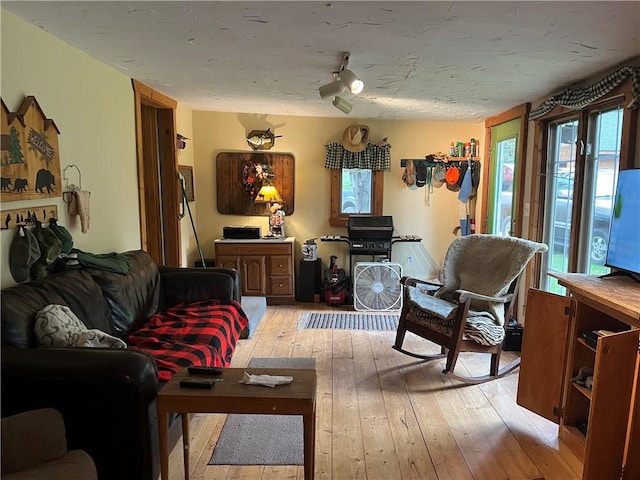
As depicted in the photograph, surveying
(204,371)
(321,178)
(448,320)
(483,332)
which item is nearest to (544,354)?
(483,332)

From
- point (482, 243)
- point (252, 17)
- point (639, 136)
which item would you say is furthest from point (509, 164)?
point (252, 17)

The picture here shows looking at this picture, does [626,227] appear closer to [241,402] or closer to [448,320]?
[448,320]

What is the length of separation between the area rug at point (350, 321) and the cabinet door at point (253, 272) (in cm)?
64

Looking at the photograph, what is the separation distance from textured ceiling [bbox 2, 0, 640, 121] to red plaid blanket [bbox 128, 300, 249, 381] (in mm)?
1638

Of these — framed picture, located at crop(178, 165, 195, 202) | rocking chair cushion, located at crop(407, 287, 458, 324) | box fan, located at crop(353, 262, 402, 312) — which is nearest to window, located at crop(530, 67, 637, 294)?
rocking chair cushion, located at crop(407, 287, 458, 324)

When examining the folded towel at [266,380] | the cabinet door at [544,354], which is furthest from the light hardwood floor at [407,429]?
the folded towel at [266,380]

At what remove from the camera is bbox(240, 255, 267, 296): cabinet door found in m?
4.74

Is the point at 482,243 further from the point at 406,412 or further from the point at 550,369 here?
the point at 406,412

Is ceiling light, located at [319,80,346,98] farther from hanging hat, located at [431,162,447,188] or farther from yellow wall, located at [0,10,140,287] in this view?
hanging hat, located at [431,162,447,188]

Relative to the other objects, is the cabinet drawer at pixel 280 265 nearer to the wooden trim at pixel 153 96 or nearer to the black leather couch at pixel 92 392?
the wooden trim at pixel 153 96

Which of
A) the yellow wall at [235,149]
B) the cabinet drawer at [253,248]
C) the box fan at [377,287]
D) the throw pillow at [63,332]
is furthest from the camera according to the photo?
the cabinet drawer at [253,248]

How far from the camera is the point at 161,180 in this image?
13.9 ft

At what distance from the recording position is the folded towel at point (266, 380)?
1.71 metres

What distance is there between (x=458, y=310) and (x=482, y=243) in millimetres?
715
